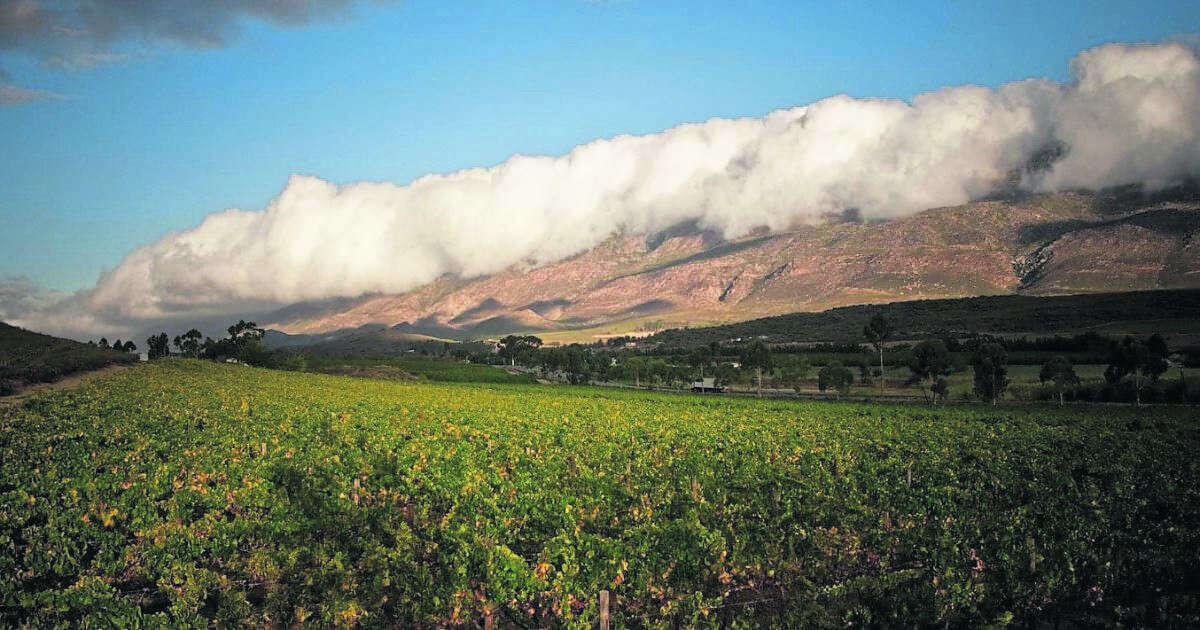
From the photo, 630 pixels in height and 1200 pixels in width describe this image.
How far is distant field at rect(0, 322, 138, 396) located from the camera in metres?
72.9

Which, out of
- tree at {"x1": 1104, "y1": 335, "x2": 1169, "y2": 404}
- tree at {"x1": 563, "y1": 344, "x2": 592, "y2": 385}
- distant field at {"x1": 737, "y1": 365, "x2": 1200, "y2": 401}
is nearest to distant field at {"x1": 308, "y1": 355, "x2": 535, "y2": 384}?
tree at {"x1": 563, "y1": 344, "x2": 592, "y2": 385}

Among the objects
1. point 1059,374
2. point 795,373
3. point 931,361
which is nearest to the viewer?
point 1059,374

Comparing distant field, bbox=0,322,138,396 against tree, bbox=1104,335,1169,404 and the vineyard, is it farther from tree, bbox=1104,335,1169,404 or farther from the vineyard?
tree, bbox=1104,335,1169,404

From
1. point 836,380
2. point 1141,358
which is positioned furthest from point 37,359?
point 1141,358

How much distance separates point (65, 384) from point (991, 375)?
397 feet

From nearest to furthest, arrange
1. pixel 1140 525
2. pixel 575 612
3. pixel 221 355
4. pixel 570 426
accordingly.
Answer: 1. pixel 575 612
2. pixel 1140 525
3. pixel 570 426
4. pixel 221 355

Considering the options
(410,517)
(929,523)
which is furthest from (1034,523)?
(410,517)

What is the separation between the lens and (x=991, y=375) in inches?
4262

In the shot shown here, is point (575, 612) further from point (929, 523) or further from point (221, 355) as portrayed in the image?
point (221, 355)

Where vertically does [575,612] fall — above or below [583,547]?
below

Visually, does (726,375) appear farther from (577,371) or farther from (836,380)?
(577,371)

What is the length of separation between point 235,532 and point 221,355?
670 feet

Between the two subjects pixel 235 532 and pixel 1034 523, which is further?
pixel 1034 523

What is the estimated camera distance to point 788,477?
22.3 metres
